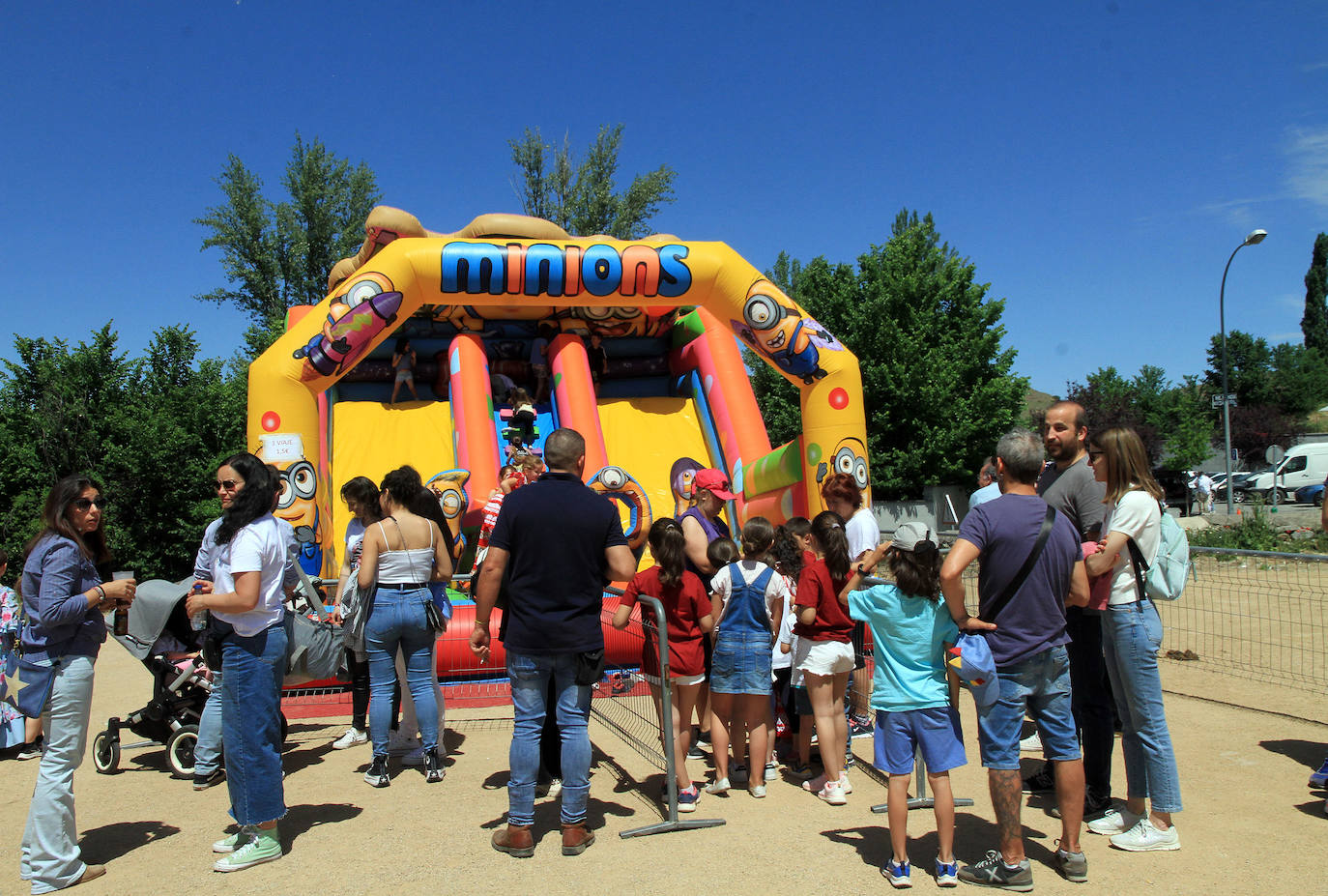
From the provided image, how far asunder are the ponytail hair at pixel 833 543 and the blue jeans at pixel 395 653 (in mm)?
2002

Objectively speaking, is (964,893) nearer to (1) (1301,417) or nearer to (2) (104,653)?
(2) (104,653)

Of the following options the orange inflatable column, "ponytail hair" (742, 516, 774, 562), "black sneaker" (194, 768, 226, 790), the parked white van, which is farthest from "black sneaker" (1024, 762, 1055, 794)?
the parked white van

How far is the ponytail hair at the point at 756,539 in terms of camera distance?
4082 mm

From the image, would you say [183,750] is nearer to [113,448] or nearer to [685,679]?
[685,679]

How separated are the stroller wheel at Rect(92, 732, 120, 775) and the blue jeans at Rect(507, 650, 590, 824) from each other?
8.94 ft

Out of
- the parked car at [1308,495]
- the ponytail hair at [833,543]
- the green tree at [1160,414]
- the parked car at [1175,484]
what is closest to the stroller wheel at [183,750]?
the ponytail hair at [833,543]

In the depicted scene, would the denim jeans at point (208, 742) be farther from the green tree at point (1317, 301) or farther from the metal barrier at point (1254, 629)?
the green tree at point (1317, 301)

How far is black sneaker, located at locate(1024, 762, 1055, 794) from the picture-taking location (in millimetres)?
4199

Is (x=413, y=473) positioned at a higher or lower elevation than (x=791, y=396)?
lower

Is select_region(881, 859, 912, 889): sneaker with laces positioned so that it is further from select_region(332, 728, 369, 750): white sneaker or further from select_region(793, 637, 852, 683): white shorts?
select_region(332, 728, 369, 750): white sneaker

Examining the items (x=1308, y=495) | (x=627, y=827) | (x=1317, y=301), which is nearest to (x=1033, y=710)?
(x=627, y=827)

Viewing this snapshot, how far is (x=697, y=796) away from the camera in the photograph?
13.3ft

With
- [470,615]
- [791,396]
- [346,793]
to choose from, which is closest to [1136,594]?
[346,793]

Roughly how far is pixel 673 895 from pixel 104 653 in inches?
302
